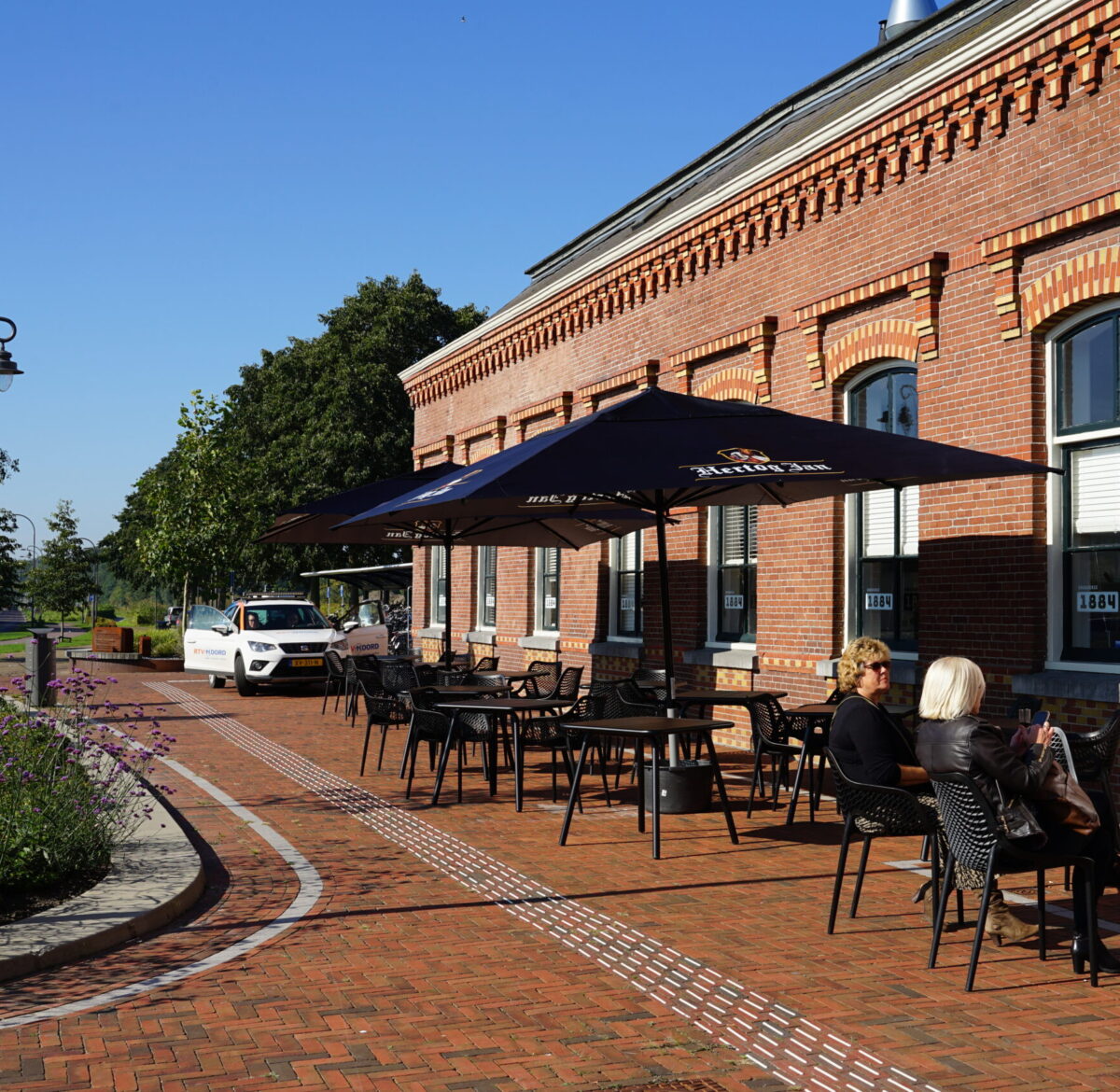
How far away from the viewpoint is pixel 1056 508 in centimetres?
1118

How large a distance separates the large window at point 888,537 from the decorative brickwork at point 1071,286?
6.42 ft

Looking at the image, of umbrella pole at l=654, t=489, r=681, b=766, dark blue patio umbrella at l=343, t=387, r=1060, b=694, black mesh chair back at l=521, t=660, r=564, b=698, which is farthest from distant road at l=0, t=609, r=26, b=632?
dark blue patio umbrella at l=343, t=387, r=1060, b=694

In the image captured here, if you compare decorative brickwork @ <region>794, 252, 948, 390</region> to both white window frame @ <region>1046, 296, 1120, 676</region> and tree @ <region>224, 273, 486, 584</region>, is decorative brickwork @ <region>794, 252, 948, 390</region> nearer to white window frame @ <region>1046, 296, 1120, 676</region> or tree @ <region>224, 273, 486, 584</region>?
white window frame @ <region>1046, 296, 1120, 676</region>

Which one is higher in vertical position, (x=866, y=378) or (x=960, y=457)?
(x=866, y=378)

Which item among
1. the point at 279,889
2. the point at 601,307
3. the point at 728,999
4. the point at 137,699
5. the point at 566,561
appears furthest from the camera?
the point at 137,699

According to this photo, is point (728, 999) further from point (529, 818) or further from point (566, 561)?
point (566, 561)

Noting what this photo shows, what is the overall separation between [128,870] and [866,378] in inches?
344

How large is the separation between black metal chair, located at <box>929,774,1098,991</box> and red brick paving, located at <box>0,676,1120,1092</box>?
0.74 ft

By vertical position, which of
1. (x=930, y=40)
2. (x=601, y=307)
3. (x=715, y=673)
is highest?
(x=930, y=40)

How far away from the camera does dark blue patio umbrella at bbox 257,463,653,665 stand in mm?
15414

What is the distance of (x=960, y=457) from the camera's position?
970cm

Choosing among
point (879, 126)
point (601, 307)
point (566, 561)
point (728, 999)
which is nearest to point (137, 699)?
point (566, 561)

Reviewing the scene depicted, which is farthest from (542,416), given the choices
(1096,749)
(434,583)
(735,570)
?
(1096,749)

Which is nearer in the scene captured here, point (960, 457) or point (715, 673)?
point (960, 457)
